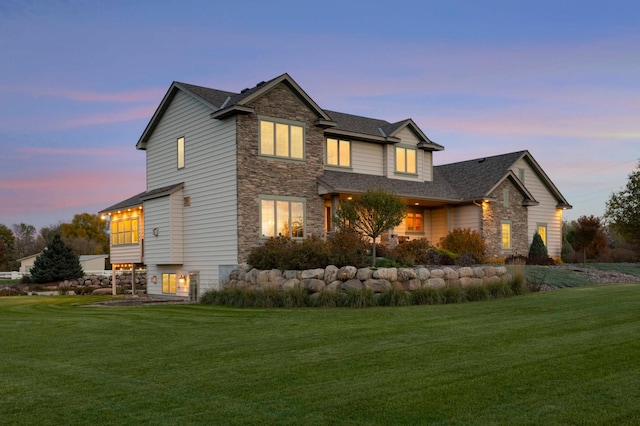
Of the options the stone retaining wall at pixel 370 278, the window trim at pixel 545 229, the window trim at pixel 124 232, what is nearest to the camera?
the stone retaining wall at pixel 370 278

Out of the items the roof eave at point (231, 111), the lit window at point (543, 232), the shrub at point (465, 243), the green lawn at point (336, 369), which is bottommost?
the green lawn at point (336, 369)

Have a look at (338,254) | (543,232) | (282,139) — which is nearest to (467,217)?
(543,232)

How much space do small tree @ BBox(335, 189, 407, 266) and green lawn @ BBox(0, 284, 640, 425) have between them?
7050 mm

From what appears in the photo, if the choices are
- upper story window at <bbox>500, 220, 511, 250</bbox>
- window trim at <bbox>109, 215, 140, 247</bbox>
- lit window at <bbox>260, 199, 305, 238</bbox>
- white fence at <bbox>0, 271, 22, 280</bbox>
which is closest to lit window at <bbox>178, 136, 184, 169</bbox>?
window trim at <bbox>109, 215, 140, 247</bbox>

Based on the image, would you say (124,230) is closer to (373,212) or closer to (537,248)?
(373,212)

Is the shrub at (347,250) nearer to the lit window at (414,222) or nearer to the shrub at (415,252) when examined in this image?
the shrub at (415,252)

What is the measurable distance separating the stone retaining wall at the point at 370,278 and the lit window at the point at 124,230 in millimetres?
11212

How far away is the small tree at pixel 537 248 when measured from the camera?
30297mm

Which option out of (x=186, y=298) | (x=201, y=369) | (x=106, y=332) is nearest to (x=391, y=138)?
(x=186, y=298)

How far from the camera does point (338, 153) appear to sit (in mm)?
25406

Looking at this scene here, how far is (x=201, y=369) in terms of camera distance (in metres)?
7.60

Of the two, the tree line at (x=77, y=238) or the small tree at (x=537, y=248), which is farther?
the tree line at (x=77, y=238)

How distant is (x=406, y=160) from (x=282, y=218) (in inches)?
339

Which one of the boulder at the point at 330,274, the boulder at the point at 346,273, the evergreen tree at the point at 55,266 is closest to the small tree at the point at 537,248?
the boulder at the point at 346,273
